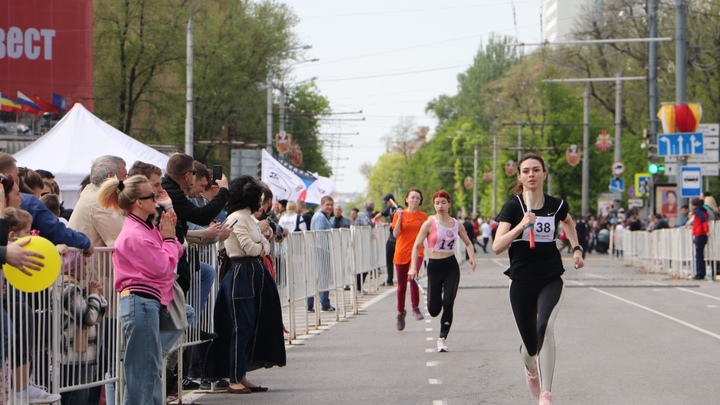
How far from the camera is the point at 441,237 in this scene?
15172 mm

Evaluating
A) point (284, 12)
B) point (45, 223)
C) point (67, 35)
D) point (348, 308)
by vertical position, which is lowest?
point (348, 308)

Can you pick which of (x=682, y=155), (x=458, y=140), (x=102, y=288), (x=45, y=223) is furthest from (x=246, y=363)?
(x=458, y=140)

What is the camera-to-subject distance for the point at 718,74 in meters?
60.5

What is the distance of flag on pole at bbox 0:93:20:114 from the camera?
4329 centimetres

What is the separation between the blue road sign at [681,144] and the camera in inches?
1335

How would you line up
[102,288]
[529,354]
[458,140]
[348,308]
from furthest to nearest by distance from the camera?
1. [458,140]
2. [348,308]
3. [529,354]
4. [102,288]

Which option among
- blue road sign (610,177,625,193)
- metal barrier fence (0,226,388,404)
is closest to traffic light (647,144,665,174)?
blue road sign (610,177,625,193)

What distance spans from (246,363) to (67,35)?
37125 millimetres

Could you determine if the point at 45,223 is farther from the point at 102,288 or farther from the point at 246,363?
the point at 246,363

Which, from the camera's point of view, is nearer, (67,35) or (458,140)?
(67,35)

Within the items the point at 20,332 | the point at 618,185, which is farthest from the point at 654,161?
the point at 20,332

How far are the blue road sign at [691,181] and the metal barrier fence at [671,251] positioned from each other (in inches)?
41.5

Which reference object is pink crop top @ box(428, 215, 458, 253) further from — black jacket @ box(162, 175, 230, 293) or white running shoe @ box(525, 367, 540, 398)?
white running shoe @ box(525, 367, 540, 398)

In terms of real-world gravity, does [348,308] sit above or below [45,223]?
below
